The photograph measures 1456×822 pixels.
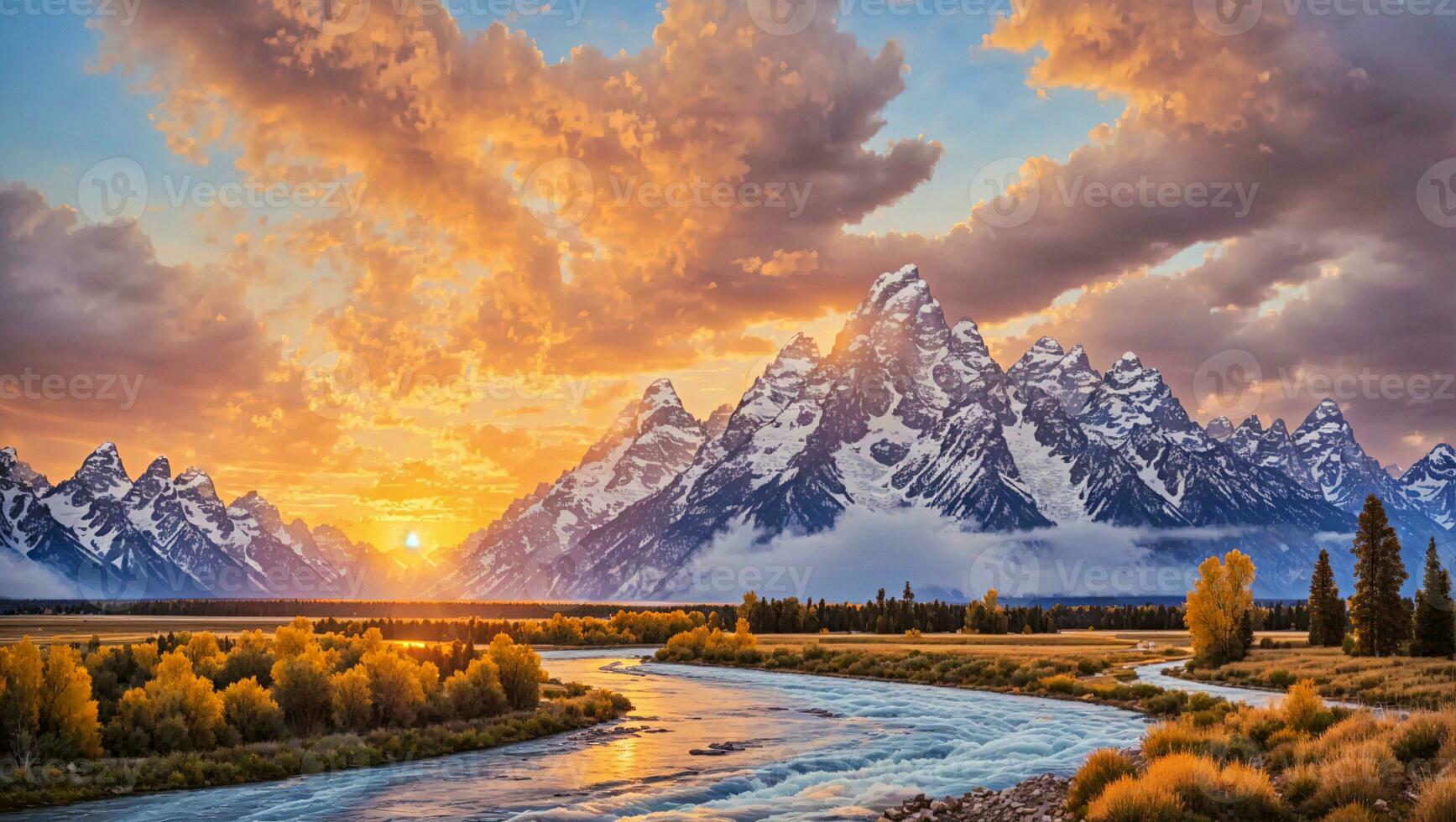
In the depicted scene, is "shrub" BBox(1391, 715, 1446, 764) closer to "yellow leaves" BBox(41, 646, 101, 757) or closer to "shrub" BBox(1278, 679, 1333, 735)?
"shrub" BBox(1278, 679, 1333, 735)

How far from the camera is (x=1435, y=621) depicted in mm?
74000

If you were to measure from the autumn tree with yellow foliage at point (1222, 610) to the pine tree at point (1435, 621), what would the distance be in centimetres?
1234

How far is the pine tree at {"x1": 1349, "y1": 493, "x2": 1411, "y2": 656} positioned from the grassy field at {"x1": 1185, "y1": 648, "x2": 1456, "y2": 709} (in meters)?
2.19

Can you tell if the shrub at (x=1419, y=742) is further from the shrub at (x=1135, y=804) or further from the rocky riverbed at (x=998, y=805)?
the rocky riverbed at (x=998, y=805)

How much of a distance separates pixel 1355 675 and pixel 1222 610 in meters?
24.4

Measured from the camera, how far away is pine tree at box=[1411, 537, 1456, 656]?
73.5 metres

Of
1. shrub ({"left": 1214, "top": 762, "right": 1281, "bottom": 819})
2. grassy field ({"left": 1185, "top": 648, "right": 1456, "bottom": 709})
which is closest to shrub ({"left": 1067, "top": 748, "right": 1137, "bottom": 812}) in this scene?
shrub ({"left": 1214, "top": 762, "right": 1281, "bottom": 819})

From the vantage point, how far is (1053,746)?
4541 centimetres

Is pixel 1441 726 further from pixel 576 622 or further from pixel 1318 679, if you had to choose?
pixel 576 622

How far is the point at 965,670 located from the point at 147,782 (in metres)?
68.2

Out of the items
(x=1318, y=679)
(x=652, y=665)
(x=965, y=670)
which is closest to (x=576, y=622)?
(x=652, y=665)

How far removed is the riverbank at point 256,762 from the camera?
32.9 metres

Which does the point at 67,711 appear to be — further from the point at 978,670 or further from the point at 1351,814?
the point at 978,670

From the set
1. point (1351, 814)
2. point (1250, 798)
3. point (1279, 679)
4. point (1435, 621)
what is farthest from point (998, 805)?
point (1435, 621)
